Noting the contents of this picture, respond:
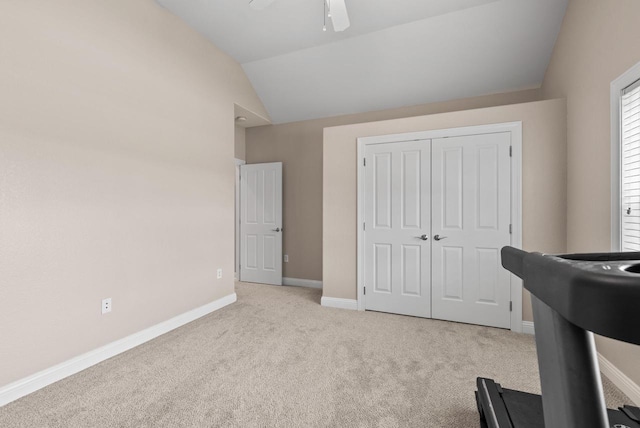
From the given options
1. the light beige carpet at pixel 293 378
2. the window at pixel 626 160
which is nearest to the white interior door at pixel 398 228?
the light beige carpet at pixel 293 378

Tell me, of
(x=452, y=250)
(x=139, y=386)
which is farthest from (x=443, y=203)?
(x=139, y=386)

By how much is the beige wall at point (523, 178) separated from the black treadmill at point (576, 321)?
9.62 ft

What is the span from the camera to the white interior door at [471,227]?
300 centimetres

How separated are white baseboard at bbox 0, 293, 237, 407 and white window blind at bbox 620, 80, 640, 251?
375 cm

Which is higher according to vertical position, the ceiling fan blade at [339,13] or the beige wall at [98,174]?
the ceiling fan blade at [339,13]

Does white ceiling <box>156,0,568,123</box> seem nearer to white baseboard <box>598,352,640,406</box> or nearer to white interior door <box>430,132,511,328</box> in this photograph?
white interior door <box>430,132,511,328</box>

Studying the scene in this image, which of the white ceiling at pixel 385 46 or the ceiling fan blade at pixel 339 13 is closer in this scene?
the ceiling fan blade at pixel 339 13

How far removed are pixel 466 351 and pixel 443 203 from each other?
145cm

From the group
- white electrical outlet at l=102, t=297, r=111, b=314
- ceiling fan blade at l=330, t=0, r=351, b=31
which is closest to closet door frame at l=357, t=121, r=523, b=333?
ceiling fan blade at l=330, t=0, r=351, b=31

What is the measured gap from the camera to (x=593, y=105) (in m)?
2.32

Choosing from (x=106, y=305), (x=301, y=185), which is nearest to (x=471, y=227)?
(x=301, y=185)

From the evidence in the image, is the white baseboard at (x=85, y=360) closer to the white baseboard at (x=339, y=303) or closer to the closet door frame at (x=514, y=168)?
the white baseboard at (x=339, y=303)

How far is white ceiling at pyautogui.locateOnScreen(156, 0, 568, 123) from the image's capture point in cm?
298

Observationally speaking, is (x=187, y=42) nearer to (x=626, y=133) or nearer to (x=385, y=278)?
(x=385, y=278)
